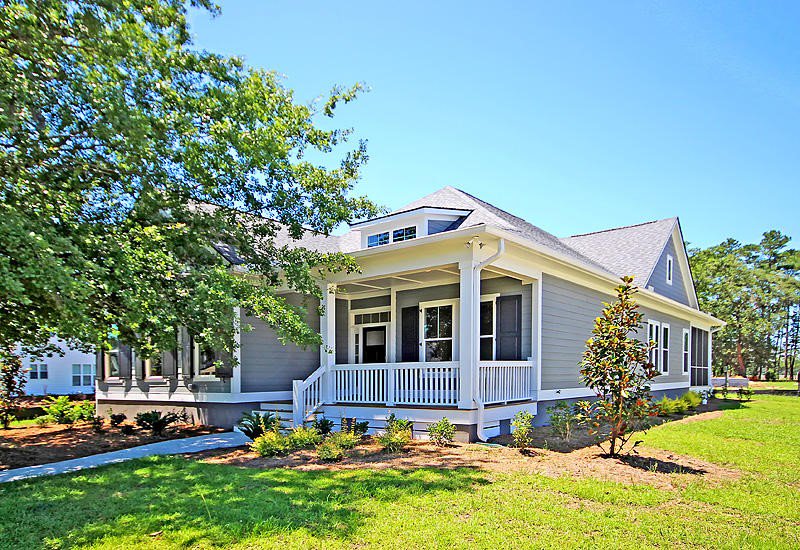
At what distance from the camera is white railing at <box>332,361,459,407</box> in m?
9.32

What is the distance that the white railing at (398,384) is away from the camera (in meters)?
9.32

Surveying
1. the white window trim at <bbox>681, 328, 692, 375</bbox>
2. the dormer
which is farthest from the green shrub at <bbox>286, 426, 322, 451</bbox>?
the white window trim at <bbox>681, 328, 692, 375</bbox>

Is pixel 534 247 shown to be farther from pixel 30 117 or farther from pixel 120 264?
pixel 30 117

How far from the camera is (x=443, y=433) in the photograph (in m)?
8.46

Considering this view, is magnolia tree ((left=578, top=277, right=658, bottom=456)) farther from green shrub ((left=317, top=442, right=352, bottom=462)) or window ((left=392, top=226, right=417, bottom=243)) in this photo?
window ((left=392, top=226, right=417, bottom=243))

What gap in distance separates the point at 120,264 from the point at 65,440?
6.38 meters

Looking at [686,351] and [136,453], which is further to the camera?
[686,351]

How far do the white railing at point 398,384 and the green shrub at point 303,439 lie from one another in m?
1.72

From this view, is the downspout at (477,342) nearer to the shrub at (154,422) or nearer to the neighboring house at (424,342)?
the neighboring house at (424,342)

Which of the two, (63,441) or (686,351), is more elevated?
(686,351)

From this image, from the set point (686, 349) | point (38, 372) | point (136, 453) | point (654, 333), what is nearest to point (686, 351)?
point (686, 349)

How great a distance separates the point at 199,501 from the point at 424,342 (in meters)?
7.53

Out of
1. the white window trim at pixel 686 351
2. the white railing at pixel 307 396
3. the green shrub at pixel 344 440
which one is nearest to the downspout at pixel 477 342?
the green shrub at pixel 344 440

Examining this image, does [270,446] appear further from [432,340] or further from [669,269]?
[669,269]
